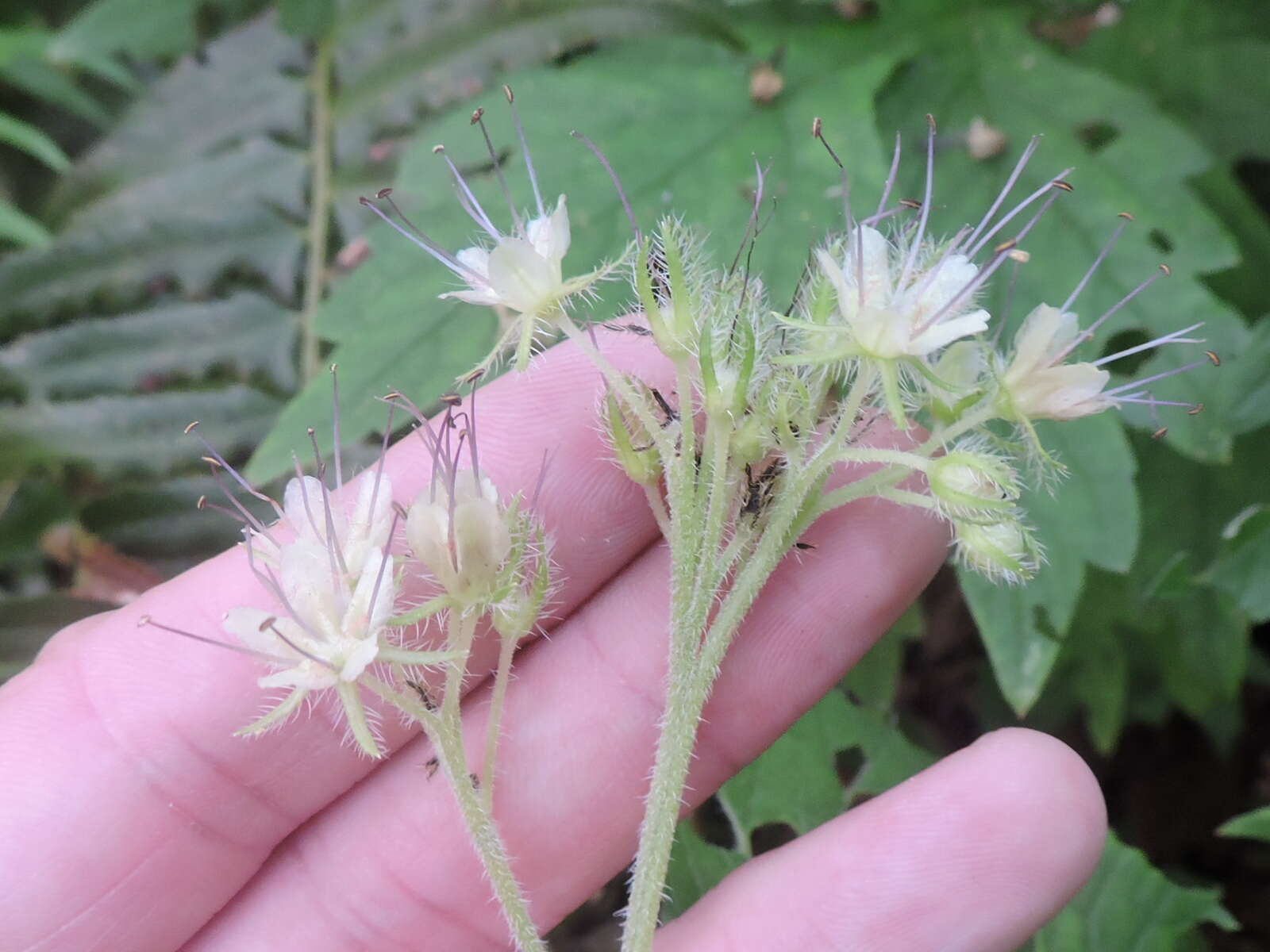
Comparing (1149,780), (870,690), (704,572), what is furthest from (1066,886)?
(1149,780)

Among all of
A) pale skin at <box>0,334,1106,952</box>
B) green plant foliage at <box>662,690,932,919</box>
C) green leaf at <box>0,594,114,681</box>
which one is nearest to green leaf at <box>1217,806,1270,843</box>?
pale skin at <box>0,334,1106,952</box>

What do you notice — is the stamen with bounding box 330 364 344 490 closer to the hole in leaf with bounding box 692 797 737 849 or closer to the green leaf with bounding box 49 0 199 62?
the hole in leaf with bounding box 692 797 737 849

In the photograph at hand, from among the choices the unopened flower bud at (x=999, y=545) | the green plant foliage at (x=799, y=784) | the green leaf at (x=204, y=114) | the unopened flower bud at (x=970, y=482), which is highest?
the green leaf at (x=204, y=114)

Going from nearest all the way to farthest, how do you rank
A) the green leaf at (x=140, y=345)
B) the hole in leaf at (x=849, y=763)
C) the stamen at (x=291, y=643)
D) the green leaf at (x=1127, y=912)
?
the stamen at (x=291, y=643), the green leaf at (x=1127, y=912), the hole in leaf at (x=849, y=763), the green leaf at (x=140, y=345)

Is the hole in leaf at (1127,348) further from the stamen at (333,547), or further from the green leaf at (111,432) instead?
the green leaf at (111,432)

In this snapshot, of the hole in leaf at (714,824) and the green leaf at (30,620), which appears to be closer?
the hole in leaf at (714,824)

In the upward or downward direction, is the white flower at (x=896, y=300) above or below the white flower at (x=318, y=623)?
below

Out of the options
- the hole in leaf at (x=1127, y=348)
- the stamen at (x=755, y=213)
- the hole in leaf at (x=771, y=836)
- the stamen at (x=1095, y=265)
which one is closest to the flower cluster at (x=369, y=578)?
the stamen at (x=755, y=213)
